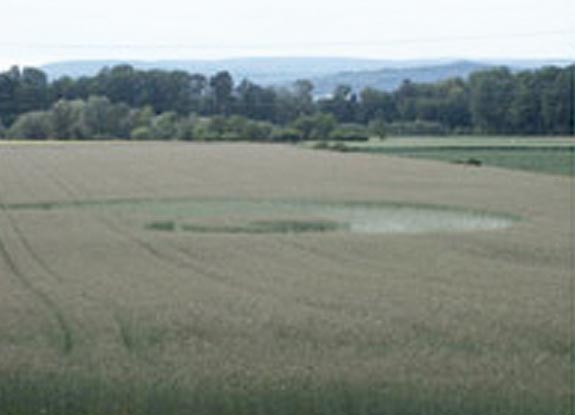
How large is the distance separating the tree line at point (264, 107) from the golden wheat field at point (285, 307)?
2476 inches

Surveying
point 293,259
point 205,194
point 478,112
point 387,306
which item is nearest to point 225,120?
point 478,112

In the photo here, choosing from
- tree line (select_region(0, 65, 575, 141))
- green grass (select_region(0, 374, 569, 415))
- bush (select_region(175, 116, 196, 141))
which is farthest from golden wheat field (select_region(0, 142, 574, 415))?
bush (select_region(175, 116, 196, 141))

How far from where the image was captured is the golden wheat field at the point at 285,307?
1364 cm

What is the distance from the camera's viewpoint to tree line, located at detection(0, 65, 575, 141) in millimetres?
107062

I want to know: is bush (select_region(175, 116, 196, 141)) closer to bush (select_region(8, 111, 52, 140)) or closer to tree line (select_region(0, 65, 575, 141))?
tree line (select_region(0, 65, 575, 141))

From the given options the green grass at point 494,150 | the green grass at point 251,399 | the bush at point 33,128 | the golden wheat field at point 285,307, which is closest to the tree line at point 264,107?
the bush at point 33,128

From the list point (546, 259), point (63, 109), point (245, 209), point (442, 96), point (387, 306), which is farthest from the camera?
point (442, 96)

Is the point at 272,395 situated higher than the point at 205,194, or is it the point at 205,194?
the point at 272,395

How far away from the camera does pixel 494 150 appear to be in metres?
88.6

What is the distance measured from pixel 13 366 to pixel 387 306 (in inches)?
249

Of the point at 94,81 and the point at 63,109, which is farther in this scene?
the point at 94,81

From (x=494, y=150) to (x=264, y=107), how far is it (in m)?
44.6

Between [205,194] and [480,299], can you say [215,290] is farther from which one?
[205,194]

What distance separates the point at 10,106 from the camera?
124562 millimetres
